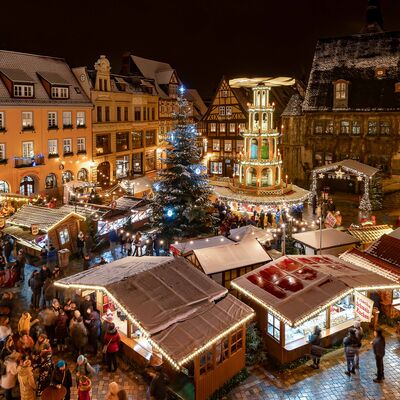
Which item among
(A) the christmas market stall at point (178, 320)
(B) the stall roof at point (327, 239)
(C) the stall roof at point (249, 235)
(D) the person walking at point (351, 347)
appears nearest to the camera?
(A) the christmas market stall at point (178, 320)

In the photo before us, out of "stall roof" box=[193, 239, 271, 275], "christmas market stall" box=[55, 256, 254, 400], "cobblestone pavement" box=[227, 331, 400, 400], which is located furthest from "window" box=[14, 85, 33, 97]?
"cobblestone pavement" box=[227, 331, 400, 400]

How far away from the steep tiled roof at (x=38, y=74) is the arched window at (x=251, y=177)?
60.7 feet

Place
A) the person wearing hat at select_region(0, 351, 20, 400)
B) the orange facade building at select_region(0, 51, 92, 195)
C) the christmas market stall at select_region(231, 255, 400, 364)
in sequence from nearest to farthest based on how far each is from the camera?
the person wearing hat at select_region(0, 351, 20, 400) → the christmas market stall at select_region(231, 255, 400, 364) → the orange facade building at select_region(0, 51, 92, 195)

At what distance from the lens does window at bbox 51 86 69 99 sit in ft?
125

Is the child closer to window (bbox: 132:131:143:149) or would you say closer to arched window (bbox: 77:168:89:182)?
arched window (bbox: 77:168:89:182)

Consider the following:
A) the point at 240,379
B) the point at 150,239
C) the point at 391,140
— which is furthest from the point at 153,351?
the point at 391,140

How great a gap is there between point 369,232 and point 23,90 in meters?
28.4

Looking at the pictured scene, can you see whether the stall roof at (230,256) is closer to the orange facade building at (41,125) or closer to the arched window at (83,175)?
the orange facade building at (41,125)

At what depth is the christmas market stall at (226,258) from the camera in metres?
16.8

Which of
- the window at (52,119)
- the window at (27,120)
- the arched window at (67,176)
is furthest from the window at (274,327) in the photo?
the window at (52,119)

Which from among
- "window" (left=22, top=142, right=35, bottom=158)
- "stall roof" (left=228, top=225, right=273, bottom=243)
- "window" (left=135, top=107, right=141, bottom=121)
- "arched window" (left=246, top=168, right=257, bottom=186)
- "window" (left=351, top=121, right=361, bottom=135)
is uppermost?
"window" (left=135, top=107, right=141, bottom=121)

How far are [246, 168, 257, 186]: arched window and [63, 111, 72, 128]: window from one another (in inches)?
706

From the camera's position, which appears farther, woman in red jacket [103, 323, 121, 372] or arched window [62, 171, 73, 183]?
arched window [62, 171, 73, 183]

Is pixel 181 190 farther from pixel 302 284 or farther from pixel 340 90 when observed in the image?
pixel 340 90
